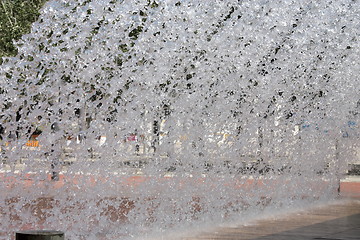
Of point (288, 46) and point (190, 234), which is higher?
point (288, 46)

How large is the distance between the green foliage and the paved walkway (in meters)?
13.7

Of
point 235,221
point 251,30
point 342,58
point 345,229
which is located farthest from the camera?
point 342,58

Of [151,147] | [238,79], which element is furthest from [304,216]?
[151,147]

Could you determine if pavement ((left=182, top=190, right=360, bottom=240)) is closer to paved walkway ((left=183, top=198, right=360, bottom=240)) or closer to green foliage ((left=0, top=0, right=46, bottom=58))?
paved walkway ((left=183, top=198, right=360, bottom=240))

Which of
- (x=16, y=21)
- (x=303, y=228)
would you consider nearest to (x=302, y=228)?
(x=303, y=228)

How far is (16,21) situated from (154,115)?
50.5 ft

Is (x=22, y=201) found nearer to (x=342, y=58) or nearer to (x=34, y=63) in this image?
(x=34, y=63)

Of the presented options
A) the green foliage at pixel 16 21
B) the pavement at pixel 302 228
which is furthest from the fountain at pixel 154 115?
the green foliage at pixel 16 21

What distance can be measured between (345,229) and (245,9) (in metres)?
3.69

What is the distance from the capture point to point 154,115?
1087 centimetres

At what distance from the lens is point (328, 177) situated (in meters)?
15.4

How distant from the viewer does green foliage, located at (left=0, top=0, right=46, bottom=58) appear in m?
25.0

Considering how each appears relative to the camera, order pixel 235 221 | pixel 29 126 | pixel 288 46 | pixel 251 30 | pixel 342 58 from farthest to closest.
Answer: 1. pixel 342 58
2. pixel 288 46
3. pixel 251 30
4. pixel 235 221
5. pixel 29 126

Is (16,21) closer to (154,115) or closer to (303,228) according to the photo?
(154,115)
